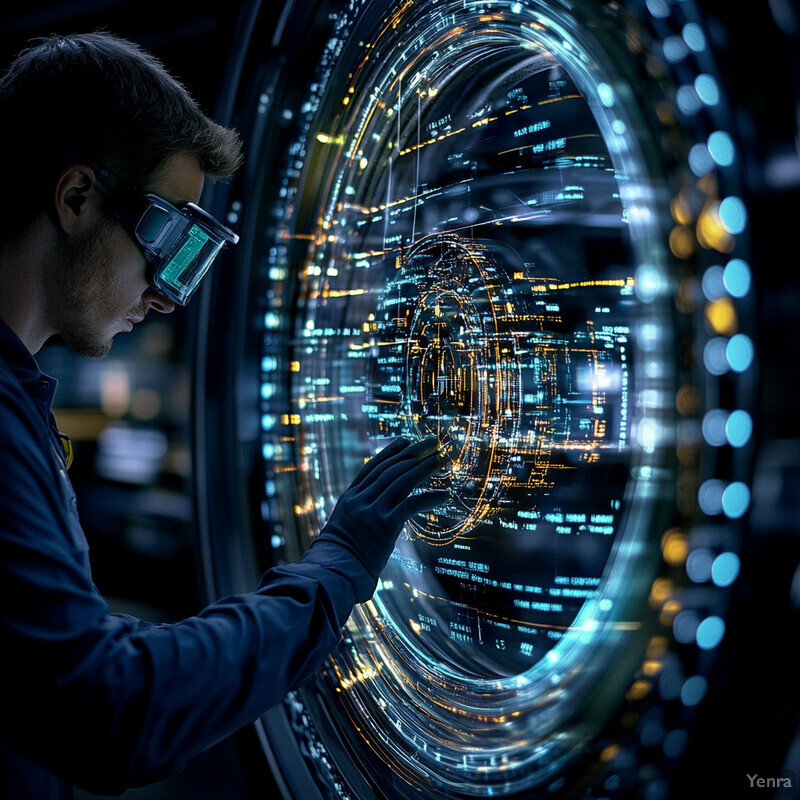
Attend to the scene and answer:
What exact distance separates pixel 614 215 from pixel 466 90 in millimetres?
343

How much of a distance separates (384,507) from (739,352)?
0.52 metres

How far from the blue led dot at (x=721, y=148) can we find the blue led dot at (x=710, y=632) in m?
0.31

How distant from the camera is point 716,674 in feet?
1.61

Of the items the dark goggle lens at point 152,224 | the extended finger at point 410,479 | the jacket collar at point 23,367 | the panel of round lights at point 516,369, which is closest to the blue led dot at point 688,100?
the panel of round lights at point 516,369

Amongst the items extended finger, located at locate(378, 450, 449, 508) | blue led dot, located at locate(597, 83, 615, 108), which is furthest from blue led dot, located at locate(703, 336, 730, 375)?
extended finger, located at locate(378, 450, 449, 508)

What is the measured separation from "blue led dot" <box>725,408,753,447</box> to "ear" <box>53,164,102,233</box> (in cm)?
73

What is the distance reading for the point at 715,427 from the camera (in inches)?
19.7

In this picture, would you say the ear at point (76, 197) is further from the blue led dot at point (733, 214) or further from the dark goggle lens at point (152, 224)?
the blue led dot at point (733, 214)

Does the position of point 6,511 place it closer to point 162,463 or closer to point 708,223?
point 708,223

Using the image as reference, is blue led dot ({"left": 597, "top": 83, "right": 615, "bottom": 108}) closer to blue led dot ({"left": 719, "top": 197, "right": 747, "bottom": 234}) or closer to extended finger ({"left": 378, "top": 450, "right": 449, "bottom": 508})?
blue led dot ({"left": 719, "top": 197, "right": 747, "bottom": 234})

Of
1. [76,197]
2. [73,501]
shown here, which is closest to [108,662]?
[73,501]

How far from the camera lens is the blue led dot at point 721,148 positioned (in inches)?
19.0

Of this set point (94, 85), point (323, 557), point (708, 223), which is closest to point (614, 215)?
point (708, 223)

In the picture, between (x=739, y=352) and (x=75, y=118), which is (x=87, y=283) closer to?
(x=75, y=118)
